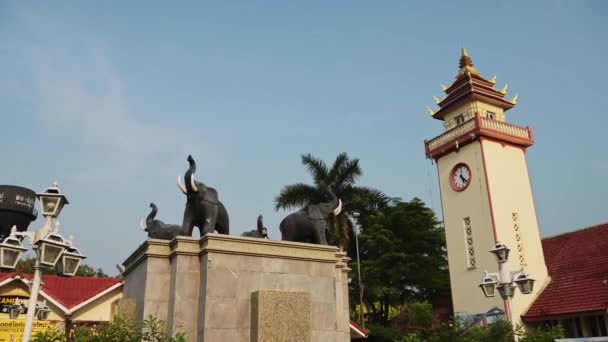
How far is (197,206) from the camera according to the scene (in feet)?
31.2

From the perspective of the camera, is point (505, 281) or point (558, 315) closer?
point (505, 281)

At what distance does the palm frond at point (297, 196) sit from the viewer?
28.4 meters

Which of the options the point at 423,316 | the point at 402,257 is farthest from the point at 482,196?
the point at 423,316

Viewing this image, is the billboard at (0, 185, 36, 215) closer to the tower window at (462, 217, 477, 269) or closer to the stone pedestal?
the stone pedestal

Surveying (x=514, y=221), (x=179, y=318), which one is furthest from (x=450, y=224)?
(x=179, y=318)

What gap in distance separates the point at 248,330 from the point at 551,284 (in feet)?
66.0

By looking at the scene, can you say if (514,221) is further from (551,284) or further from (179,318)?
(179,318)

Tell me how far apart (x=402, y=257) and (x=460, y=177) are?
593 centimetres

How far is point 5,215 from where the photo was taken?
2445cm

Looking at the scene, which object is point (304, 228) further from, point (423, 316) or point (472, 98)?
point (472, 98)

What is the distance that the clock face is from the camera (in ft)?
84.8

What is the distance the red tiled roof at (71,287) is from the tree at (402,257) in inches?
552

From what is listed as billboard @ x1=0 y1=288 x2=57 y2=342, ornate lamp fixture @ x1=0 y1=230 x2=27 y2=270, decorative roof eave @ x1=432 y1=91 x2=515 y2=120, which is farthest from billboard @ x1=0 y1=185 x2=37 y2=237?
decorative roof eave @ x1=432 y1=91 x2=515 y2=120

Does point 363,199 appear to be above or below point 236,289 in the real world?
above
